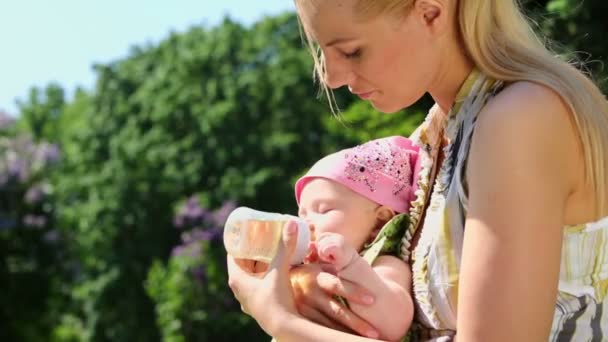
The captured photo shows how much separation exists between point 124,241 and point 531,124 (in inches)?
786

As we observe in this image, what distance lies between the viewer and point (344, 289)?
223 cm

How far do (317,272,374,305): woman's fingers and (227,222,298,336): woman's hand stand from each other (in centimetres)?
7

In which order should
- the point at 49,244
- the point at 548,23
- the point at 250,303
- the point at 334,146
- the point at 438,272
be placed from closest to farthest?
the point at 438,272 < the point at 250,303 < the point at 548,23 < the point at 334,146 < the point at 49,244

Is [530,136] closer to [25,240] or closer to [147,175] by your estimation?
[25,240]

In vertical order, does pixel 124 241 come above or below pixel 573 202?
below

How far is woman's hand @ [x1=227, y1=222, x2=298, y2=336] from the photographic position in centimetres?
220

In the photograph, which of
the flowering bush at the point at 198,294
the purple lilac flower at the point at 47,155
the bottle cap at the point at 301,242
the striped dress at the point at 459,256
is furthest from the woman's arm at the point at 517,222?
the purple lilac flower at the point at 47,155

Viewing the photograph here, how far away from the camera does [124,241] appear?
21.4 m

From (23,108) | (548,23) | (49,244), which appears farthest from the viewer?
(23,108)

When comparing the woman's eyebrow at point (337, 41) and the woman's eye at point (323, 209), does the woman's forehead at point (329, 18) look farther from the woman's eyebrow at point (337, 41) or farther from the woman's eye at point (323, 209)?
the woman's eye at point (323, 209)

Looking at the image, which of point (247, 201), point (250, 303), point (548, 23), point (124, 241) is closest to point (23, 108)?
point (124, 241)

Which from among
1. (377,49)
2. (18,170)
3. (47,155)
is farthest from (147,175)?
(377,49)

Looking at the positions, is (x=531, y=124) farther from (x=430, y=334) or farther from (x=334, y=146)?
(x=334, y=146)

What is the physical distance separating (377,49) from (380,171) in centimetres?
50
